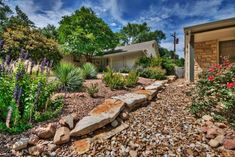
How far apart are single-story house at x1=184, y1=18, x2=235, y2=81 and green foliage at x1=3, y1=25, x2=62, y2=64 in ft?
21.7

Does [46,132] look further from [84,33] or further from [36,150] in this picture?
[84,33]

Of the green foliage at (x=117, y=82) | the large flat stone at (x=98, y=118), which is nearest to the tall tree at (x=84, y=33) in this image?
the green foliage at (x=117, y=82)

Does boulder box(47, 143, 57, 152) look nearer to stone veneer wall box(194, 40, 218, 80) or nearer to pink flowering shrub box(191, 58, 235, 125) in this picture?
pink flowering shrub box(191, 58, 235, 125)

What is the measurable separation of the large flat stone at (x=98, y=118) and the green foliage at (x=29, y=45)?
5853mm

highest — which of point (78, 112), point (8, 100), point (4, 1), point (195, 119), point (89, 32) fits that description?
point (4, 1)

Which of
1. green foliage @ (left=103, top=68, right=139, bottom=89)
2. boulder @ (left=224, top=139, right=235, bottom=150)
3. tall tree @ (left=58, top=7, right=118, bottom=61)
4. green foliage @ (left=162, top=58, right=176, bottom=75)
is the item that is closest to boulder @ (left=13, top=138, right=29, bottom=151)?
boulder @ (left=224, top=139, right=235, bottom=150)

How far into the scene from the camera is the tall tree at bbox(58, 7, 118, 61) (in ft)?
56.4

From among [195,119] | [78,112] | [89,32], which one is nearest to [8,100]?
[78,112]

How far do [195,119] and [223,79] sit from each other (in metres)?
1.51

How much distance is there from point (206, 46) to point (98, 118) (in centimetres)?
598

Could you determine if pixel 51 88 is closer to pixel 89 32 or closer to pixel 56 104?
pixel 56 104

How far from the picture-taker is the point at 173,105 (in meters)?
4.69

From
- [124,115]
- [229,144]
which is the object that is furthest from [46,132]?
[229,144]

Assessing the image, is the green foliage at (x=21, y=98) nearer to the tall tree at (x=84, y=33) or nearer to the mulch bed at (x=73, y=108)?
the mulch bed at (x=73, y=108)
